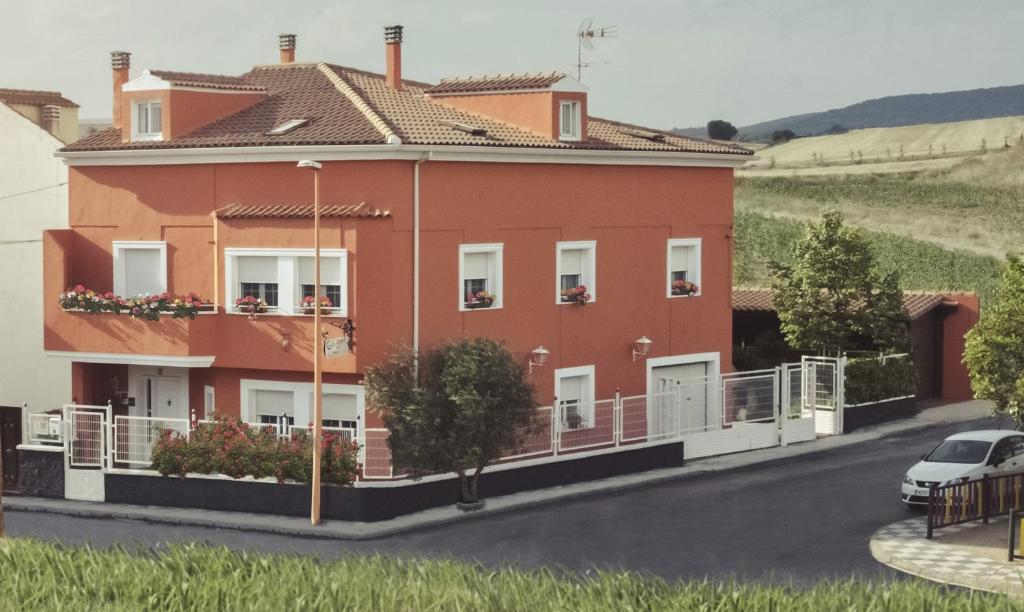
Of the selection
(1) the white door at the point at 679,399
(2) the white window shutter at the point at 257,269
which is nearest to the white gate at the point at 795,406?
(1) the white door at the point at 679,399

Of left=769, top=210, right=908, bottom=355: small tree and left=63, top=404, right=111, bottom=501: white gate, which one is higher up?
left=769, top=210, right=908, bottom=355: small tree

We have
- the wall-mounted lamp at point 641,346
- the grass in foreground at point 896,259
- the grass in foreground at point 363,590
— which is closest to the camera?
the grass in foreground at point 363,590

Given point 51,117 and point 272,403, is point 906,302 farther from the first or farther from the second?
point 51,117

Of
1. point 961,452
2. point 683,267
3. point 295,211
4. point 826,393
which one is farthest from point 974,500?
point 295,211

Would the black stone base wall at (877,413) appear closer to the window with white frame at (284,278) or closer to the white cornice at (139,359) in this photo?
the window with white frame at (284,278)

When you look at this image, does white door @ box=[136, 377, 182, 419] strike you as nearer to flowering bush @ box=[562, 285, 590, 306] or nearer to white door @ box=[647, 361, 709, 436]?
flowering bush @ box=[562, 285, 590, 306]

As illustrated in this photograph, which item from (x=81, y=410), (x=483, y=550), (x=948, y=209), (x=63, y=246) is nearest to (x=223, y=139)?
(x=63, y=246)

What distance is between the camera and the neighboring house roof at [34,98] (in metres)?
45.8

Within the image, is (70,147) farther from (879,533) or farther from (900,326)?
(900,326)

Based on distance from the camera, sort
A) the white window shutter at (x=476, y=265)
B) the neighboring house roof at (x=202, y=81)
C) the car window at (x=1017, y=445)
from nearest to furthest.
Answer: the car window at (x=1017, y=445) < the white window shutter at (x=476, y=265) < the neighboring house roof at (x=202, y=81)

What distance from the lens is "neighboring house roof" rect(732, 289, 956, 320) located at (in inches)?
1903

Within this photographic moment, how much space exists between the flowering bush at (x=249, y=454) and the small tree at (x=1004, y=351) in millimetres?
12352

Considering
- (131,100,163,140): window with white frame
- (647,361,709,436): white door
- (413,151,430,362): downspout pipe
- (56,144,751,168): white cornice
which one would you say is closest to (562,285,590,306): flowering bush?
(647,361,709,436): white door

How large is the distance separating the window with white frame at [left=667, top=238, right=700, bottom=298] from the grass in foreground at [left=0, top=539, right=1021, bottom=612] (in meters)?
19.6
